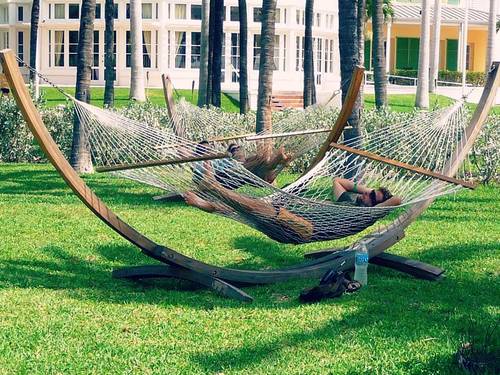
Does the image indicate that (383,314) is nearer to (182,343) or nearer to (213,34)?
(182,343)

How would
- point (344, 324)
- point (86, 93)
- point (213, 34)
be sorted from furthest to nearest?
point (213, 34)
point (86, 93)
point (344, 324)

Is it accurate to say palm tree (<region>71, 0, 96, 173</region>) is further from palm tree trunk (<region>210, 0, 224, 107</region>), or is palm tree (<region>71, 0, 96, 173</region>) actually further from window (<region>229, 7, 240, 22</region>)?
window (<region>229, 7, 240, 22</region>)

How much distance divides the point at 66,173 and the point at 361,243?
7.63ft

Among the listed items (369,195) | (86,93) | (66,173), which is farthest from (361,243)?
(86,93)

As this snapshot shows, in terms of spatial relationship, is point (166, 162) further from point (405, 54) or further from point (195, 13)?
point (405, 54)

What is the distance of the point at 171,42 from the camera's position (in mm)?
35281

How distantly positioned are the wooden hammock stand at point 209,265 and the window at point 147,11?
2752cm

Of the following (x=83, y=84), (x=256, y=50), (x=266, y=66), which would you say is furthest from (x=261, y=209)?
(x=256, y=50)

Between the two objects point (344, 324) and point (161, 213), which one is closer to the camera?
point (344, 324)

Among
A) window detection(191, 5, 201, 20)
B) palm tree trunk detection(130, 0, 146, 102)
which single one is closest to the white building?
window detection(191, 5, 201, 20)

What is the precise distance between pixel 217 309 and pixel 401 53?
39358 mm

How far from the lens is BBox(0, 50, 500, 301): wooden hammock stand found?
7012 mm

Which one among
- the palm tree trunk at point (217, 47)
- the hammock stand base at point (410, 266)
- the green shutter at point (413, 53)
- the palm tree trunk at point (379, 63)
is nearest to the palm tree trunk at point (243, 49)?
the palm tree trunk at point (217, 47)

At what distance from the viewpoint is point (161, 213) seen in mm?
11156
